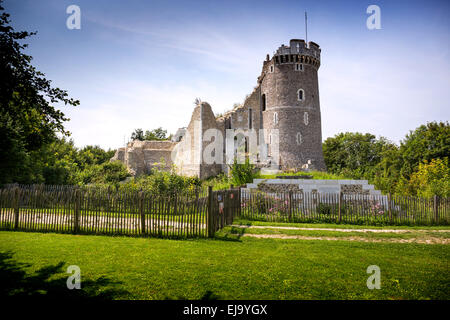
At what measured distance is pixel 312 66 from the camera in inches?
1291

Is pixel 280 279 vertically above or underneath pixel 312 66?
underneath

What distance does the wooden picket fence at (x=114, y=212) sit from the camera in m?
8.99

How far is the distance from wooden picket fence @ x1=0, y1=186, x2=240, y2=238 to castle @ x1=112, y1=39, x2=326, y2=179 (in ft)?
62.6

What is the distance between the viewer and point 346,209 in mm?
13039

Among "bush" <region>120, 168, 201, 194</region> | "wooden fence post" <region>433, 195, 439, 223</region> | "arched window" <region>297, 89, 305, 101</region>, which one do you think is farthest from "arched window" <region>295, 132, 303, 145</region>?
"wooden fence post" <region>433, 195, 439, 223</region>

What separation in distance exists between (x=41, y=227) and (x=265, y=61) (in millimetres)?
32385

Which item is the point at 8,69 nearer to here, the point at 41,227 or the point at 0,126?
the point at 41,227

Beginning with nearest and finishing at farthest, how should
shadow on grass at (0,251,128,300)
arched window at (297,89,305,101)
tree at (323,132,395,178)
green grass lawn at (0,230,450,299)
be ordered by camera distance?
shadow on grass at (0,251,128,300)
green grass lawn at (0,230,450,299)
arched window at (297,89,305,101)
tree at (323,132,395,178)

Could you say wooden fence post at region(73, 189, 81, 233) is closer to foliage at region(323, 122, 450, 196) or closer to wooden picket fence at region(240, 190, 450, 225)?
wooden picket fence at region(240, 190, 450, 225)

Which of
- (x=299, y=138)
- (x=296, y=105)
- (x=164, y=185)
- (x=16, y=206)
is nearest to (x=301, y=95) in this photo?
(x=296, y=105)

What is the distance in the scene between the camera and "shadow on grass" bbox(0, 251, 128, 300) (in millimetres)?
4555

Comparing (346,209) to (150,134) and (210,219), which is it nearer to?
(210,219)

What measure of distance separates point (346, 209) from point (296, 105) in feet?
69.2
